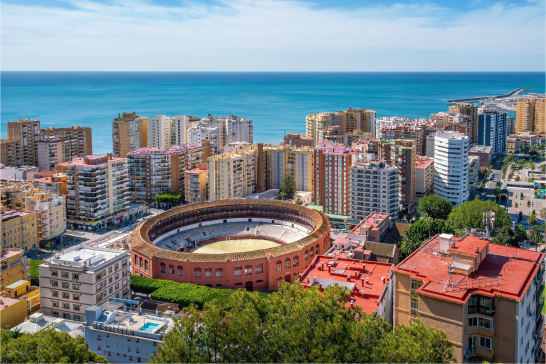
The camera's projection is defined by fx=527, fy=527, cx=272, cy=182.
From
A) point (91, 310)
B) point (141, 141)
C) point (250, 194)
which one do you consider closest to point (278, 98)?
point (141, 141)

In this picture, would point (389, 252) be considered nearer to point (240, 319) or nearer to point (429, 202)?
point (429, 202)

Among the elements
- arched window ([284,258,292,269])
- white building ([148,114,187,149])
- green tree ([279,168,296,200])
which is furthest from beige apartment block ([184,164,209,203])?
white building ([148,114,187,149])

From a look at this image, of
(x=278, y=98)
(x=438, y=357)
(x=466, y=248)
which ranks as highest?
(x=278, y=98)

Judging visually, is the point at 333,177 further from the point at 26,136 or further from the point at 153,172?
the point at 26,136

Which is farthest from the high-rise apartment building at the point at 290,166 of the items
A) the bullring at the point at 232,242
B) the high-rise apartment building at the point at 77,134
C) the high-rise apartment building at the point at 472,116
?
the high-rise apartment building at the point at 472,116

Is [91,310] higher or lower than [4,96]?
lower

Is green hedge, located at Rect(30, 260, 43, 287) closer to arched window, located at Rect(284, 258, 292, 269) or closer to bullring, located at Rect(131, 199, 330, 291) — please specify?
bullring, located at Rect(131, 199, 330, 291)

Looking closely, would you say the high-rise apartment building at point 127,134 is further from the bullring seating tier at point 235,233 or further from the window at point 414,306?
the window at point 414,306
